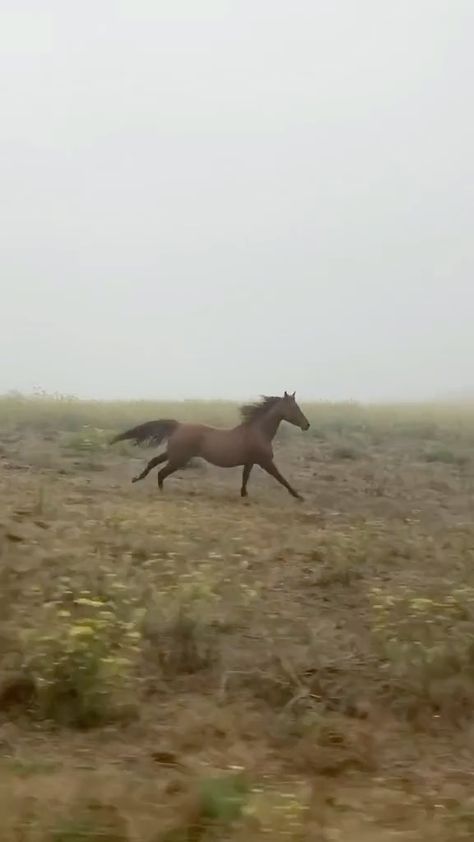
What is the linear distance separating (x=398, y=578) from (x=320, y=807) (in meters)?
4.41

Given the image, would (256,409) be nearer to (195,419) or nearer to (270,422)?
(270,422)

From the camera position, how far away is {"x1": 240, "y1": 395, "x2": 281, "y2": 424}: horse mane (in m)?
12.5

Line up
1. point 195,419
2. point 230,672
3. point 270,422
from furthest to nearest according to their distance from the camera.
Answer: point 195,419 → point 270,422 → point 230,672

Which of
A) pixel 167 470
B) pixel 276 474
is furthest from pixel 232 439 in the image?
pixel 167 470

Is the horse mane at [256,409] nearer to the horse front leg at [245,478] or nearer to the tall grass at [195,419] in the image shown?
the horse front leg at [245,478]

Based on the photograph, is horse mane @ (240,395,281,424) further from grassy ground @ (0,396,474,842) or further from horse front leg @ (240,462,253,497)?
grassy ground @ (0,396,474,842)

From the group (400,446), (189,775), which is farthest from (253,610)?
(400,446)

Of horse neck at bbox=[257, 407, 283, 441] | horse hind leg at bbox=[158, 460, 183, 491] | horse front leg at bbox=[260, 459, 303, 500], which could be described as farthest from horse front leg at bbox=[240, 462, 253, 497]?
horse hind leg at bbox=[158, 460, 183, 491]

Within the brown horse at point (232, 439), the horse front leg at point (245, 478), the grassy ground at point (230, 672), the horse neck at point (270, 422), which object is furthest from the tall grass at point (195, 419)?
the grassy ground at point (230, 672)

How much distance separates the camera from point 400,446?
17.5 metres

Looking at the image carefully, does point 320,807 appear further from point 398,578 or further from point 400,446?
point 400,446

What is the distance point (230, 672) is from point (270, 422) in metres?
7.18

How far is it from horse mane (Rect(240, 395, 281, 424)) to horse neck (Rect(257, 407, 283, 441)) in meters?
0.07

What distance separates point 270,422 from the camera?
12539 mm
